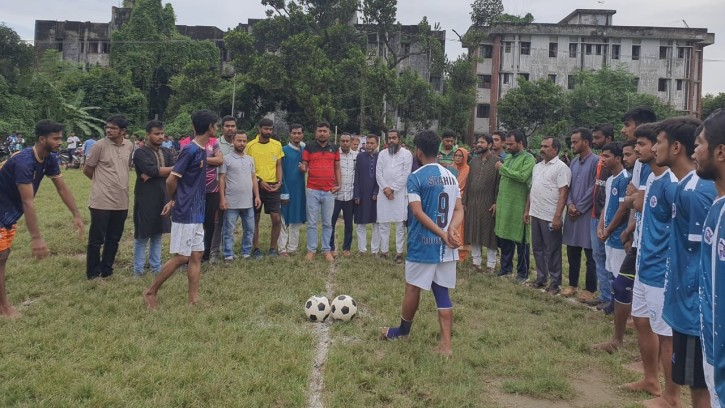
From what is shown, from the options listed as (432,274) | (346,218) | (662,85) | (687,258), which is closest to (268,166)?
(346,218)

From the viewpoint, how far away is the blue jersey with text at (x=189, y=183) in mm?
5531

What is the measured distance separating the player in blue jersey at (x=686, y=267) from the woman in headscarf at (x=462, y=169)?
18.0ft

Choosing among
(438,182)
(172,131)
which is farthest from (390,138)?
(172,131)

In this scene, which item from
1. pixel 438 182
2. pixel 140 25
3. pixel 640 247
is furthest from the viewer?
pixel 140 25

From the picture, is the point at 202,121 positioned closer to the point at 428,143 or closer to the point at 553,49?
the point at 428,143

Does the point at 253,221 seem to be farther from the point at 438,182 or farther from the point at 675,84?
the point at 675,84

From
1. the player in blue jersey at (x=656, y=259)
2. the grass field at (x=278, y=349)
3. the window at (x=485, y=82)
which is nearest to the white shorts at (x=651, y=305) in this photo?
the player in blue jersey at (x=656, y=259)

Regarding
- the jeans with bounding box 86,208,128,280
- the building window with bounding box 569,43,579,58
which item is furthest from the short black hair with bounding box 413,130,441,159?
the building window with bounding box 569,43,579,58

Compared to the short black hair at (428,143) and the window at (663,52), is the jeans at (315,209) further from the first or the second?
the window at (663,52)

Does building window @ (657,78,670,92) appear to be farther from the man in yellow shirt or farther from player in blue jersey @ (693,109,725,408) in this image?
player in blue jersey @ (693,109,725,408)

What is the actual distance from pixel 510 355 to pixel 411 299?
986 mm

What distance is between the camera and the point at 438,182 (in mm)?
4688

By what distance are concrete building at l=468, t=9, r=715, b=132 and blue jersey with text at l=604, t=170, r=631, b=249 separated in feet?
117

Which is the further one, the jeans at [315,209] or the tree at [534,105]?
the tree at [534,105]
